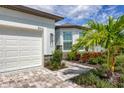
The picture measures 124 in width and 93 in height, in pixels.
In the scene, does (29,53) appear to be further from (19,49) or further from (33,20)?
(33,20)

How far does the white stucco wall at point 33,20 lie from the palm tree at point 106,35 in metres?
4.30

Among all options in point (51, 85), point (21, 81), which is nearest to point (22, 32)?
point (21, 81)

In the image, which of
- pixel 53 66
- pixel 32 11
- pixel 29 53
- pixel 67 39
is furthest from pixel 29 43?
pixel 67 39

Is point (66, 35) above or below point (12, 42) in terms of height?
above

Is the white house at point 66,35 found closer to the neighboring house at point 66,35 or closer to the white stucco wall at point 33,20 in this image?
the neighboring house at point 66,35

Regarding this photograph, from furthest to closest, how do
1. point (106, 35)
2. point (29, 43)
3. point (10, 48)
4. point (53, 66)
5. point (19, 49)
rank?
point (53, 66), point (29, 43), point (19, 49), point (10, 48), point (106, 35)

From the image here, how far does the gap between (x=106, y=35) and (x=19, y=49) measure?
511cm

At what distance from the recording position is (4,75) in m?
8.56

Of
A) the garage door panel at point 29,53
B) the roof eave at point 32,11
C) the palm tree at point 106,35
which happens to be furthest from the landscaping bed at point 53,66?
the palm tree at point 106,35

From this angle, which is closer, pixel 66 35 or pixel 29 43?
pixel 29 43

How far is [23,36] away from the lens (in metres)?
9.66

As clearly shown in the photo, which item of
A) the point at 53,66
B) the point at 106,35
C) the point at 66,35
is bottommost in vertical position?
the point at 53,66

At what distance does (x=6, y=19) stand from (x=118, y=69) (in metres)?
7.33
